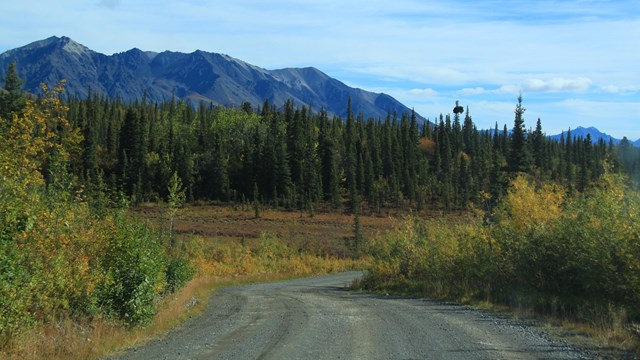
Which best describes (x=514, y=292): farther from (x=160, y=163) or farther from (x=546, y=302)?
(x=160, y=163)

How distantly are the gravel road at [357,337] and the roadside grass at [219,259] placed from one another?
78 cm

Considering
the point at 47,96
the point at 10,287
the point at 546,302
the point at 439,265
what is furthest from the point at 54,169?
the point at 439,265

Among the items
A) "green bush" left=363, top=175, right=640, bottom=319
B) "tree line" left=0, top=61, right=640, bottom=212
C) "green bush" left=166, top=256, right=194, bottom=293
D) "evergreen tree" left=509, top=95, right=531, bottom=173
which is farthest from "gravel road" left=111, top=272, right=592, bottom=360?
"tree line" left=0, top=61, right=640, bottom=212

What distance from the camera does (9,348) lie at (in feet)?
30.6

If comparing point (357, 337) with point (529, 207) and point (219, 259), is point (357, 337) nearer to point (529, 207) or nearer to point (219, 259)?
point (529, 207)

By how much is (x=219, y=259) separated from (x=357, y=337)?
41.9 meters

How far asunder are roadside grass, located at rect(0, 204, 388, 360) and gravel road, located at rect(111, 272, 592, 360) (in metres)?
0.78

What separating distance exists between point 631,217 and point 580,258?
220 cm

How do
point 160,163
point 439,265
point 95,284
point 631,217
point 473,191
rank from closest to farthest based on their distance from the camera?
point 95,284
point 631,217
point 439,265
point 160,163
point 473,191

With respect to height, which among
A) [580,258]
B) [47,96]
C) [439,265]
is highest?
[47,96]

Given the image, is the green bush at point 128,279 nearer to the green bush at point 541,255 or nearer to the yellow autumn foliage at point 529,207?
the green bush at point 541,255

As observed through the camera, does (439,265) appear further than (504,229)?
Yes

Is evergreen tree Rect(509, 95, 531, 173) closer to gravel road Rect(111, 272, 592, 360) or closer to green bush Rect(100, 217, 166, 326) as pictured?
gravel road Rect(111, 272, 592, 360)

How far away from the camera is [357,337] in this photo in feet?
40.1
